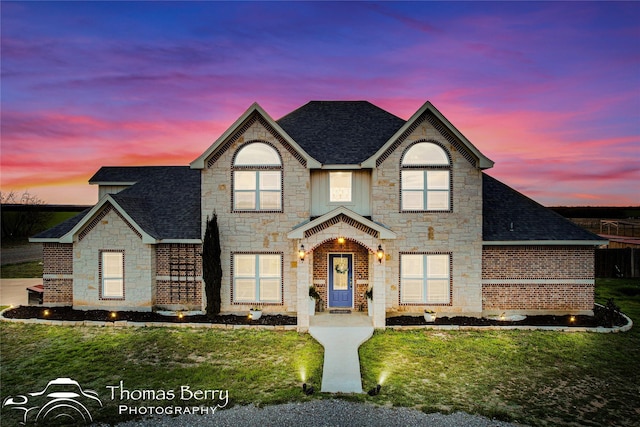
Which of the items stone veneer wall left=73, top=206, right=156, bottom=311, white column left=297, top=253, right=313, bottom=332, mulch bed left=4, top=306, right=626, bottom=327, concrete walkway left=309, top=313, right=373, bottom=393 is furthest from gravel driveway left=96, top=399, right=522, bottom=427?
stone veneer wall left=73, top=206, right=156, bottom=311

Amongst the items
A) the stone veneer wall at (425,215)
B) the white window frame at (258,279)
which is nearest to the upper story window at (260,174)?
the white window frame at (258,279)

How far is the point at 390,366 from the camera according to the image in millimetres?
10086

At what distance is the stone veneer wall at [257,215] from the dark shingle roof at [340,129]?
1593 mm

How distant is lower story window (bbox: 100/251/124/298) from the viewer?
15188mm

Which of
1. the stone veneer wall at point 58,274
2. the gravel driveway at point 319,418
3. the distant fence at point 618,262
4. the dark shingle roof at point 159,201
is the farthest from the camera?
the distant fence at point 618,262

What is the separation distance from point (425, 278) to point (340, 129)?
26.0 ft

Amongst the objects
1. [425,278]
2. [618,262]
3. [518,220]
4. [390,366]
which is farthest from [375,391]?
[618,262]

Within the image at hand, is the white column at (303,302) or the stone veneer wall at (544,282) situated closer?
the white column at (303,302)

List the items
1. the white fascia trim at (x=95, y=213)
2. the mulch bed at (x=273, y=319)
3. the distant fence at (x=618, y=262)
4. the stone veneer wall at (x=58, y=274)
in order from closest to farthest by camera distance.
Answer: the mulch bed at (x=273, y=319) < the white fascia trim at (x=95, y=213) < the stone veneer wall at (x=58, y=274) < the distant fence at (x=618, y=262)

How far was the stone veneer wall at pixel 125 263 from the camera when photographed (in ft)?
49.3

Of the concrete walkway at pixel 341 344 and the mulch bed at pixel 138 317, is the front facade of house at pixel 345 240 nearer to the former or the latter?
the mulch bed at pixel 138 317

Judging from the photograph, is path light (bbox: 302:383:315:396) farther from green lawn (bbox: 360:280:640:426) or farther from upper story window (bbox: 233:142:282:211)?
upper story window (bbox: 233:142:282:211)

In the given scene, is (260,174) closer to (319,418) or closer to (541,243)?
(319,418)

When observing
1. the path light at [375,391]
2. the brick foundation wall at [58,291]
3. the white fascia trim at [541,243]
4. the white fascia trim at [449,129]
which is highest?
the white fascia trim at [449,129]
